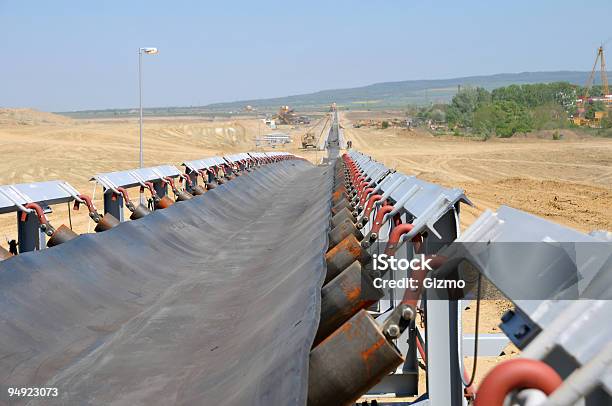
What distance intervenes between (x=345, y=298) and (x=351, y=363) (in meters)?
0.95

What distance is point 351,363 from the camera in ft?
10.4

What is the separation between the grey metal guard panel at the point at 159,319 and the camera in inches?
159

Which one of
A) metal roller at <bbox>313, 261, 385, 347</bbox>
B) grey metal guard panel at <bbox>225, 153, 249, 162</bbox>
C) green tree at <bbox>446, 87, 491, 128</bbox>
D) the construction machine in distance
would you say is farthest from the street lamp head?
green tree at <bbox>446, 87, 491, 128</bbox>

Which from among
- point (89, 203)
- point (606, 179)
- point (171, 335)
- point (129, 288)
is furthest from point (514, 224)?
point (606, 179)

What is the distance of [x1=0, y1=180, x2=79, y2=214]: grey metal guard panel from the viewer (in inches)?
319

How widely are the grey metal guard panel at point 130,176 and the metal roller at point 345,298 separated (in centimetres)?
686

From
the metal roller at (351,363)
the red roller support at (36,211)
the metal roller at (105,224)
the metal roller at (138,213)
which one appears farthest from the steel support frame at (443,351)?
the metal roller at (138,213)

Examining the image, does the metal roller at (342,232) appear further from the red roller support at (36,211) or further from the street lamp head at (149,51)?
the street lamp head at (149,51)

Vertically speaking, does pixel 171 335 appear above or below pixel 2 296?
below

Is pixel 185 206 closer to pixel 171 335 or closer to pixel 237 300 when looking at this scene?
pixel 237 300

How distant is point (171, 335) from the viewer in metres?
6.09

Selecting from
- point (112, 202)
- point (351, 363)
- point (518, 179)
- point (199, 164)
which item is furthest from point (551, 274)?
point (518, 179)

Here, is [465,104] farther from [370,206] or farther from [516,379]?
[516,379]

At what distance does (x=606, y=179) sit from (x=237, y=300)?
31.0m
